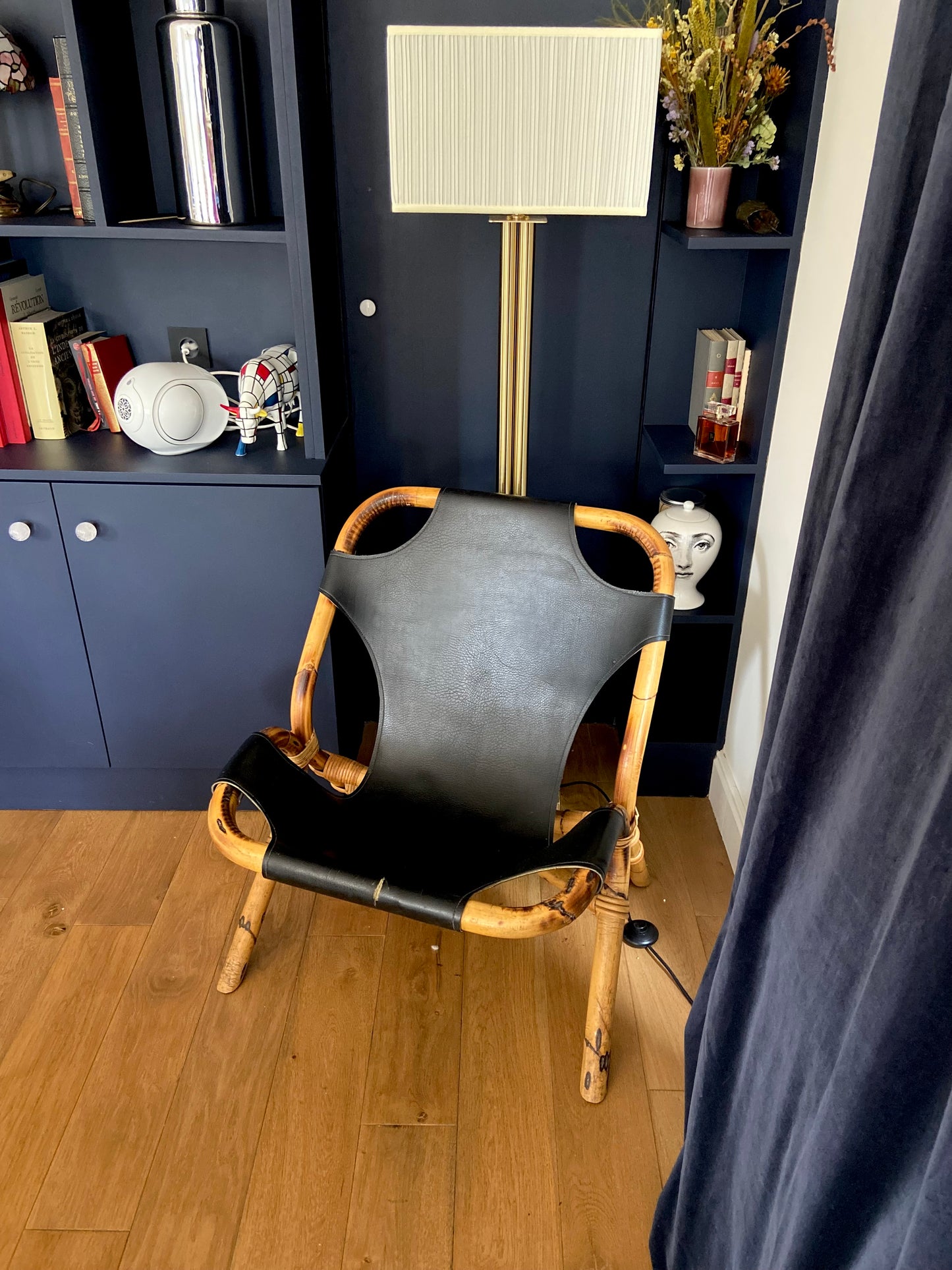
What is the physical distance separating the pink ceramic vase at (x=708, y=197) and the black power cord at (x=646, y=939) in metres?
1.23

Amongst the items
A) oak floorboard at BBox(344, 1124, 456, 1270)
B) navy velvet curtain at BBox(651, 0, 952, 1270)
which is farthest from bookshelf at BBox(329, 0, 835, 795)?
oak floorboard at BBox(344, 1124, 456, 1270)

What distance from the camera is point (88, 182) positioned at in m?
1.63

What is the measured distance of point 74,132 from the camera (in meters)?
1.67

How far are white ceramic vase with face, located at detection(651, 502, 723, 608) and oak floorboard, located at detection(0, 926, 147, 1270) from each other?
1246 mm

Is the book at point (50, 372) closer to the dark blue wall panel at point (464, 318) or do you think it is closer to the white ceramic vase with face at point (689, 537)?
the dark blue wall panel at point (464, 318)

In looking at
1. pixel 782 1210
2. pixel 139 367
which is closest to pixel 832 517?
pixel 782 1210

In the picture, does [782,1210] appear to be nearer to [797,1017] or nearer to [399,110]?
[797,1017]

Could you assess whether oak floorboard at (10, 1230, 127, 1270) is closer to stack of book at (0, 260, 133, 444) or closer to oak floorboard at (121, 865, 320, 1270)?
oak floorboard at (121, 865, 320, 1270)

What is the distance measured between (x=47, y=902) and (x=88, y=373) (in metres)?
1.06

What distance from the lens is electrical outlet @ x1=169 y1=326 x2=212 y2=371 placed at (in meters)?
1.98

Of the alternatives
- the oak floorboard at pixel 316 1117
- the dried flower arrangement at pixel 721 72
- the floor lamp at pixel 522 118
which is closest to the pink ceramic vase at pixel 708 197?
the dried flower arrangement at pixel 721 72

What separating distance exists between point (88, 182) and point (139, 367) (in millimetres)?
326

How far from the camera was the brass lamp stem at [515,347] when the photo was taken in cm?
149

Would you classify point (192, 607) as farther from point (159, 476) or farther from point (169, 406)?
point (169, 406)
